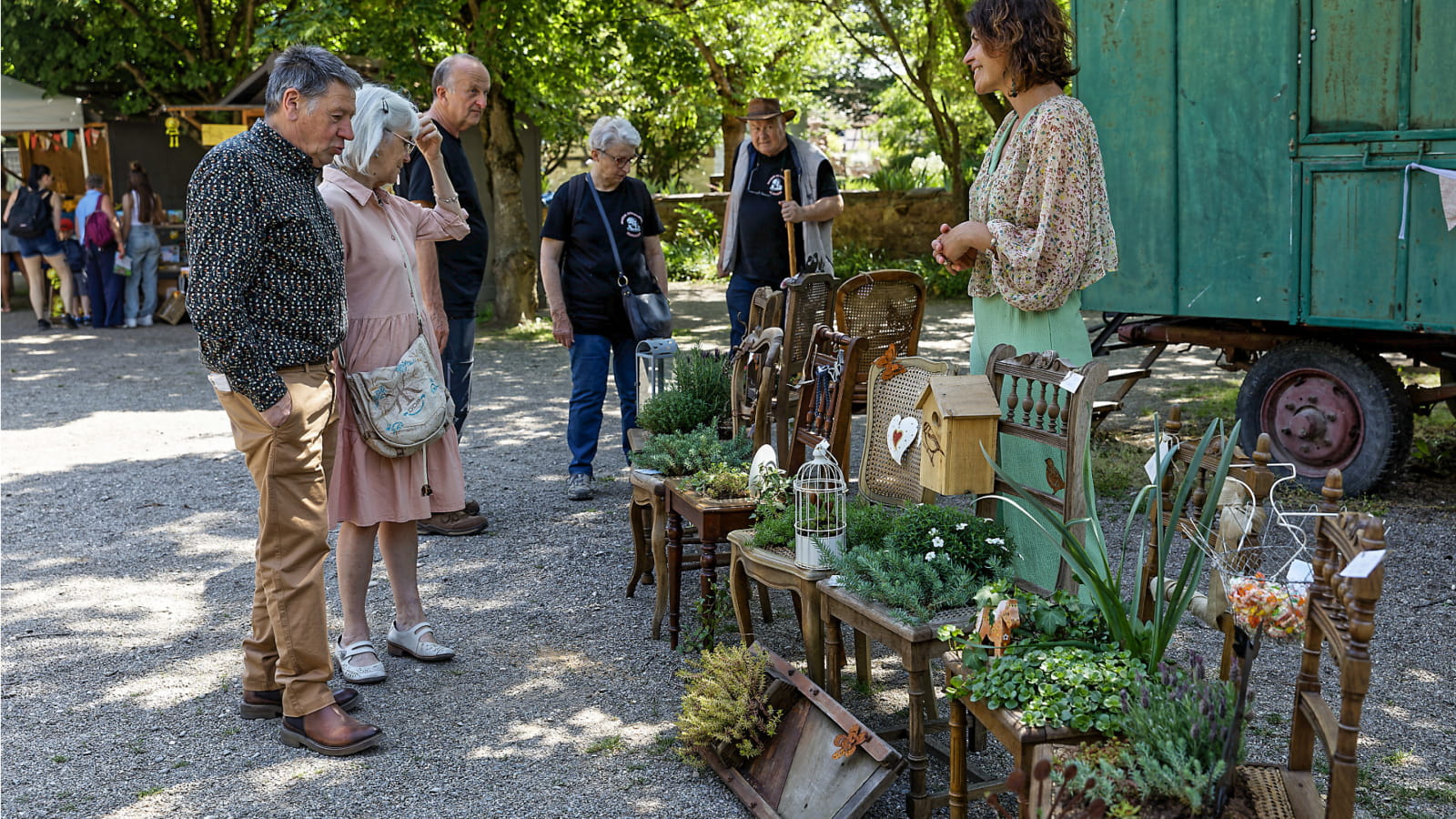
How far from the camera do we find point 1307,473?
6.36 metres

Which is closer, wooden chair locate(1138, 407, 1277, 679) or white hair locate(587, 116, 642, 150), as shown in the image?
wooden chair locate(1138, 407, 1277, 679)

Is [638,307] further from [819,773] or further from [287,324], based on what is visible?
[819,773]

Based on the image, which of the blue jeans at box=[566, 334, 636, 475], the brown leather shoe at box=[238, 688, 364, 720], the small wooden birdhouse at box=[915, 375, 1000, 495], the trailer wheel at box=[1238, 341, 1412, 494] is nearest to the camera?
the small wooden birdhouse at box=[915, 375, 1000, 495]

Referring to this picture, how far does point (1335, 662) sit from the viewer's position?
2289 mm

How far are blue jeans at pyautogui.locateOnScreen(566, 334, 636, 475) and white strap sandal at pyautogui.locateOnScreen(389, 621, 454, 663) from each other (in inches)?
83.0

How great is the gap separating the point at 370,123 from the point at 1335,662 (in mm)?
3173

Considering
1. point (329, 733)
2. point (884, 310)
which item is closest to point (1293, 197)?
point (884, 310)

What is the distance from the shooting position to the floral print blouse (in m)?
3.42

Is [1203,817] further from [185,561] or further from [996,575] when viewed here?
[185,561]

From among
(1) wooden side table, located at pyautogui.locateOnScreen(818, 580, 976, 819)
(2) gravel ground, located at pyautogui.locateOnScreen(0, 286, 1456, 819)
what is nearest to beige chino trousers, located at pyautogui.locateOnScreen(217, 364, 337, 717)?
(2) gravel ground, located at pyautogui.locateOnScreen(0, 286, 1456, 819)

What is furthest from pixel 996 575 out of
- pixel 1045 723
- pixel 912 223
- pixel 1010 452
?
pixel 912 223

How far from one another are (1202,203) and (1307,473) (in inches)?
58.8

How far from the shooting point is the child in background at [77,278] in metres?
15.4

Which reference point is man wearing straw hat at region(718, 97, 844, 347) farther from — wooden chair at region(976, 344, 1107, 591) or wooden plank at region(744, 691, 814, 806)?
wooden plank at region(744, 691, 814, 806)
